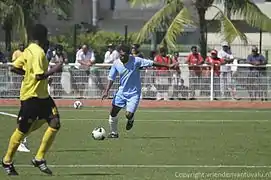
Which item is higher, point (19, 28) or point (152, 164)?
point (19, 28)

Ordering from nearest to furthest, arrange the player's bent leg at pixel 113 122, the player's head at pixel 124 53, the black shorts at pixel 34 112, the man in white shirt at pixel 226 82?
the black shorts at pixel 34 112
the player's head at pixel 124 53
the player's bent leg at pixel 113 122
the man in white shirt at pixel 226 82

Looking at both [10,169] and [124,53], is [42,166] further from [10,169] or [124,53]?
[124,53]

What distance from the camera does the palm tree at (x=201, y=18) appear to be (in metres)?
27.8

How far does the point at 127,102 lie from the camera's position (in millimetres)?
16469

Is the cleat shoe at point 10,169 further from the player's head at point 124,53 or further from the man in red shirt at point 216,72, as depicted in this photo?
the man in red shirt at point 216,72

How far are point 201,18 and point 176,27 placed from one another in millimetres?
1279

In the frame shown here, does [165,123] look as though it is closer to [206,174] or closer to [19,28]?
[206,174]

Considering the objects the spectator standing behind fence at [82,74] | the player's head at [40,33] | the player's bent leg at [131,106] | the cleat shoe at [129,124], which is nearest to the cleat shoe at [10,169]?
the player's head at [40,33]

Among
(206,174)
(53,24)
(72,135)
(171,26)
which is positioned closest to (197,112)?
(171,26)

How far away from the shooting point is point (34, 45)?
11.2 m

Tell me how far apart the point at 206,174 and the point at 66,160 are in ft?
8.01

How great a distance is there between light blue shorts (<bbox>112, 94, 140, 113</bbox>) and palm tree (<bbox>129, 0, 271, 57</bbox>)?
449 inches

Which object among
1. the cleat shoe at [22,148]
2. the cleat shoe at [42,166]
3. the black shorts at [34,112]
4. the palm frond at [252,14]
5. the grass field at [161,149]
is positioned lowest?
the grass field at [161,149]

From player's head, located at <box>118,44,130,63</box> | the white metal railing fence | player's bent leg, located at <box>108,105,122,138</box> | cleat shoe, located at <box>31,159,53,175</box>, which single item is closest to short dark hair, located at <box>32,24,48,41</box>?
cleat shoe, located at <box>31,159,53,175</box>
